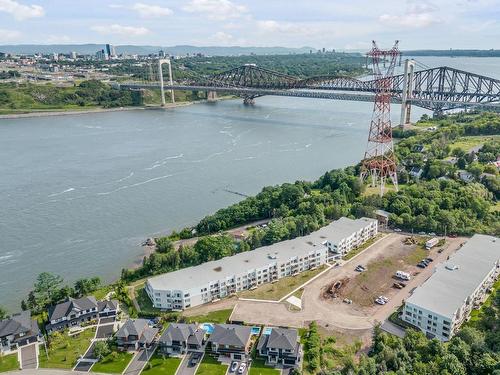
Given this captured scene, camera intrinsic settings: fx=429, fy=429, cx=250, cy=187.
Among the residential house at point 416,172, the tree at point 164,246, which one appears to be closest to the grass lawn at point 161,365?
the tree at point 164,246

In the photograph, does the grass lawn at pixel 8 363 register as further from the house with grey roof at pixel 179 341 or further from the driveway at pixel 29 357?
the house with grey roof at pixel 179 341

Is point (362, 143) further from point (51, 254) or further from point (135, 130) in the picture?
point (51, 254)

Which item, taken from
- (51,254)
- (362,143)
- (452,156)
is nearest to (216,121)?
(362,143)

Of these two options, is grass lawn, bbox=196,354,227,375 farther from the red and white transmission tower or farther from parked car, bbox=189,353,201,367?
the red and white transmission tower

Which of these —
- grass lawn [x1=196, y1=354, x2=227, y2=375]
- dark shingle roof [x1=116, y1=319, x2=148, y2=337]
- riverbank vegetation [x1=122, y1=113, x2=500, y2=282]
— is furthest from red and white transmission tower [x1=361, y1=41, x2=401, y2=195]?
dark shingle roof [x1=116, y1=319, x2=148, y2=337]

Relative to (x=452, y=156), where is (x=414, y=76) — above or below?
above

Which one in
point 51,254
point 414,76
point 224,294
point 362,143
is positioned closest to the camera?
point 224,294

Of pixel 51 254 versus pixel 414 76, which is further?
pixel 414 76

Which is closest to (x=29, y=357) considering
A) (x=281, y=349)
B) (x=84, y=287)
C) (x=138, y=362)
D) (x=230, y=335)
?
(x=84, y=287)
